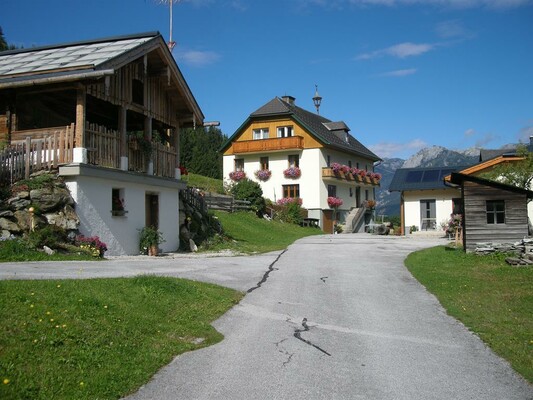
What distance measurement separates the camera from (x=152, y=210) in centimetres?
2138

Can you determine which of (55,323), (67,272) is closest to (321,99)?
(67,272)

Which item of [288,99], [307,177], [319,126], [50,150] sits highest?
[288,99]

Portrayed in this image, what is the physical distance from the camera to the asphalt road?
5.85m

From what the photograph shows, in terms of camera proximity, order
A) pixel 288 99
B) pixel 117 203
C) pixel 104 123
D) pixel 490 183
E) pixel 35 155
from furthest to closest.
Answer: pixel 288 99 → pixel 104 123 → pixel 490 183 → pixel 117 203 → pixel 35 155

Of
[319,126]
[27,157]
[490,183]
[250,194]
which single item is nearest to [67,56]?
[27,157]

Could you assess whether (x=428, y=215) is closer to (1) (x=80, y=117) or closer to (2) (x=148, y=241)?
(2) (x=148, y=241)

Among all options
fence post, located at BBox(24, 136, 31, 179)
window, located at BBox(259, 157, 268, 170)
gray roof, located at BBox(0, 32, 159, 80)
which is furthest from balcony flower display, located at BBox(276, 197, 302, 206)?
fence post, located at BBox(24, 136, 31, 179)

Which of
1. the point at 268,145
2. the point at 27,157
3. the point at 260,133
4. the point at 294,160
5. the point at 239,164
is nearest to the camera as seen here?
the point at 27,157

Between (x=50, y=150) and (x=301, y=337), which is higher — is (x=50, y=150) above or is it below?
above

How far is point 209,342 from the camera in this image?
7.61 meters

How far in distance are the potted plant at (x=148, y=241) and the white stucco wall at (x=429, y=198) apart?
26104 millimetres

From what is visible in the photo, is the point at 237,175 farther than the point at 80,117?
Yes

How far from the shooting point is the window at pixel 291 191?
5041cm

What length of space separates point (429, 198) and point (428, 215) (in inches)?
51.0
